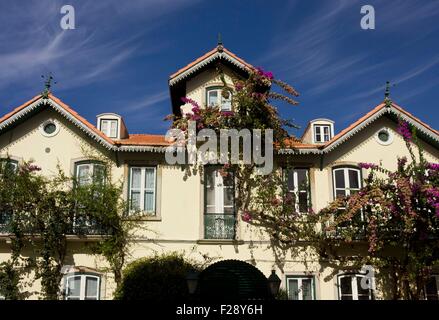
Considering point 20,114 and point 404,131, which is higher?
point 20,114

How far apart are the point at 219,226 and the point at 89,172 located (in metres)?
5.31

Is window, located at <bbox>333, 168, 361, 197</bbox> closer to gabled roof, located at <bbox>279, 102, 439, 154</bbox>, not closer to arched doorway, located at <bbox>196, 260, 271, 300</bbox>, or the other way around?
gabled roof, located at <bbox>279, 102, 439, 154</bbox>

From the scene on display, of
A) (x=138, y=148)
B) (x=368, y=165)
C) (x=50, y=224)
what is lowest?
(x=50, y=224)

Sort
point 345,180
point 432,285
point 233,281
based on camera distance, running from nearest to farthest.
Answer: point 233,281
point 432,285
point 345,180

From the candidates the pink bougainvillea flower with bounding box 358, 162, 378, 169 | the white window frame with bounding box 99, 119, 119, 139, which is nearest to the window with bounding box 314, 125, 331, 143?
the pink bougainvillea flower with bounding box 358, 162, 378, 169

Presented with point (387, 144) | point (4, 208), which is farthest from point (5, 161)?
point (387, 144)

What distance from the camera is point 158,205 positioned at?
18.7m

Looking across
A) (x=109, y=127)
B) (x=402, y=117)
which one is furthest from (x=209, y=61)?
(x=402, y=117)

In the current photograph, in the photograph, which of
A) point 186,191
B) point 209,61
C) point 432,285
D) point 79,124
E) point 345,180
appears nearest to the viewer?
point 432,285

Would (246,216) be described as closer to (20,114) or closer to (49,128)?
(49,128)

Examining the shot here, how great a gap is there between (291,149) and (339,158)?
2.16 m

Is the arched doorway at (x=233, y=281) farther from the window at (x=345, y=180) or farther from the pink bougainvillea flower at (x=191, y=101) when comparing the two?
the pink bougainvillea flower at (x=191, y=101)

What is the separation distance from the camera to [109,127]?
792 inches

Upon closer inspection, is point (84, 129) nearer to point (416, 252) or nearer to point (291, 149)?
point (291, 149)
